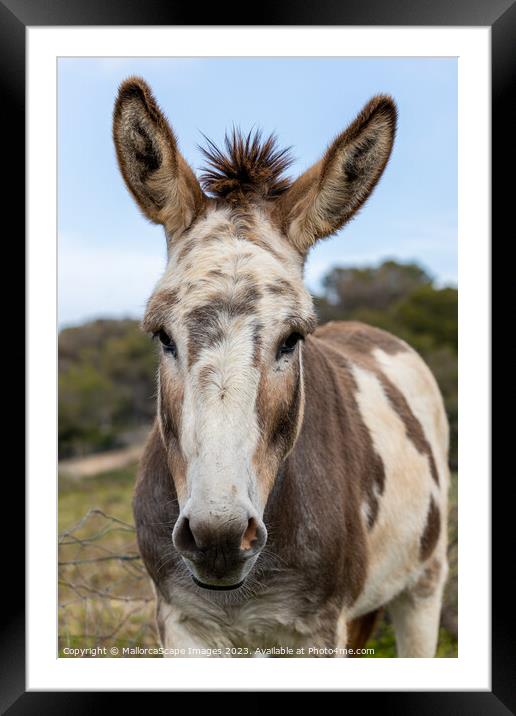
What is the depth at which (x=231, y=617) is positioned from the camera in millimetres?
2812

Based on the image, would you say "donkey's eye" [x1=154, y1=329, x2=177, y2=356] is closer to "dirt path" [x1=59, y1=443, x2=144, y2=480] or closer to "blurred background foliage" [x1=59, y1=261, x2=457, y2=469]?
"blurred background foliage" [x1=59, y1=261, x2=457, y2=469]

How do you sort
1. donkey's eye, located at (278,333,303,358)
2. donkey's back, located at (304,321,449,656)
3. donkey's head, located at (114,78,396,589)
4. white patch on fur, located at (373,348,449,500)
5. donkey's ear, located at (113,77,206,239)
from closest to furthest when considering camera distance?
1. donkey's head, located at (114,78,396,589)
2. donkey's eye, located at (278,333,303,358)
3. donkey's ear, located at (113,77,206,239)
4. donkey's back, located at (304,321,449,656)
5. white patch on fur, located at (373,348,449,500)

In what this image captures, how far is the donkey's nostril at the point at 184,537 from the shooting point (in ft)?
6.86

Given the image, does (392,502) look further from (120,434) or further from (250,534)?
(120,434)

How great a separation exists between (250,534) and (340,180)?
1.30 metres

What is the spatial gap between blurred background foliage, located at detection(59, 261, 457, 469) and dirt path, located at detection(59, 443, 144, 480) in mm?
127

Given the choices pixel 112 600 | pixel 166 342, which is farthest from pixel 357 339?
pixel 112 600

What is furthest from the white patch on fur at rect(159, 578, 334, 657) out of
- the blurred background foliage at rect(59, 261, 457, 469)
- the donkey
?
the blurred background foliage at rect(59, 261, 457, 469)

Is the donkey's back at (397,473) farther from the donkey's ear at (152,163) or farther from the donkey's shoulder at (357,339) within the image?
the donkey's ear at (152,163)

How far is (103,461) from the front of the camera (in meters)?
9.79

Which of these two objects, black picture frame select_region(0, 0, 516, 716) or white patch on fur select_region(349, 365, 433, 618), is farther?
white patch on fur select_region(349, 365, 433, 618)

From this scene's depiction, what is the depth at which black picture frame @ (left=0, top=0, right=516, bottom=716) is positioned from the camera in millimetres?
2764

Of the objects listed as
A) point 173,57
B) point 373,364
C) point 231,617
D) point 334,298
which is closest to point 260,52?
A: point 173,57

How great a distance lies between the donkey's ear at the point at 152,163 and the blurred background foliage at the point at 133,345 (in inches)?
122
